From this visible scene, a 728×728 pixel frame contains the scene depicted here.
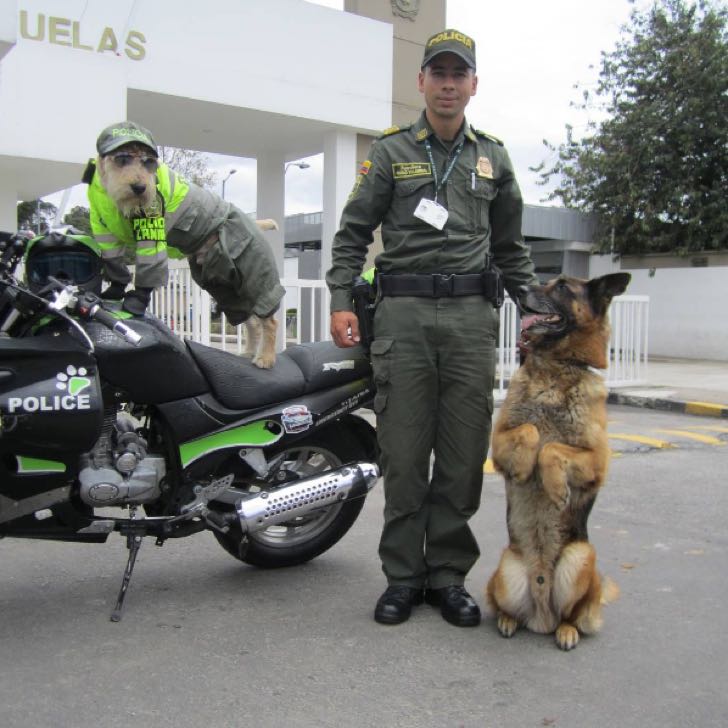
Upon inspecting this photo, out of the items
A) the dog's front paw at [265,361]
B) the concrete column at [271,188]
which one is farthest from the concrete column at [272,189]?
the dog's front paw at [265,361]

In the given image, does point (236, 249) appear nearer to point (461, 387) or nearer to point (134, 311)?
point (134, 311)

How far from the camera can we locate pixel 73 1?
9.80m

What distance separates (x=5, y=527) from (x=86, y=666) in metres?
0.61

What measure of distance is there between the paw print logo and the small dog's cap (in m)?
1.11

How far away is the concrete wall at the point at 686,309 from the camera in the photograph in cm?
1867

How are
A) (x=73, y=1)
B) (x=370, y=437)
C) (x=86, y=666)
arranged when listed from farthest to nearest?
(x=73, y=1) → (x=370, y=437) → (x=86, y=666)

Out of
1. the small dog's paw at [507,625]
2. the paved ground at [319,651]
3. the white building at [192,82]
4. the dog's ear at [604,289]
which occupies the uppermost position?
the white building at [192,82]

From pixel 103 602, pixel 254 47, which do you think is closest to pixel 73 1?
pixel 254 47

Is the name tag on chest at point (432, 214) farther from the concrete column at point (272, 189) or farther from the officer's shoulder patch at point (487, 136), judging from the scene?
the concrete column at point (272, 189)

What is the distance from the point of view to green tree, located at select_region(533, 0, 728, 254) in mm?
18359

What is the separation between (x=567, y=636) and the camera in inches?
121

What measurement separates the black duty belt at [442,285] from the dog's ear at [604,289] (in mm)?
457

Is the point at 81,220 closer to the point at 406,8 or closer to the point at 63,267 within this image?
the point at 406,8

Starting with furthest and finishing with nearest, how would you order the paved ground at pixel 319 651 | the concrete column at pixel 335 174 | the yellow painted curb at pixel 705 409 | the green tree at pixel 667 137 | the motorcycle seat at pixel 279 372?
1. the green tree at pixel 667 137
2. the concrete column at pixel 335 174
3. the yellow painted curb at pixel 705 409
4. the motorcycle seat at pixel 279 372
5. the paved ground at pixel 319 651
